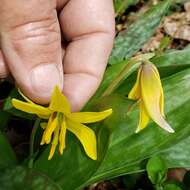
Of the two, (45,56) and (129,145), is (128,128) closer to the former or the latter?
(129,145)

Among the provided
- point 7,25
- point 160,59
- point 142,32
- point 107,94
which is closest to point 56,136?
point 107,94

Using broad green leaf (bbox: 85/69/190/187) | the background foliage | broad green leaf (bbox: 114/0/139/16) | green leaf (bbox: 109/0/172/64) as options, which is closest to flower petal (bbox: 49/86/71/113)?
the background foliage

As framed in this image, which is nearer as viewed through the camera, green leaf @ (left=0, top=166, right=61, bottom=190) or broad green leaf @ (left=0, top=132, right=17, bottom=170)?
green leaf @ (left=0, top=166, right=61, bottom=190)

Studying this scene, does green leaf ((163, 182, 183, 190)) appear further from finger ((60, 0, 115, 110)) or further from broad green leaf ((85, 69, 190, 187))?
finger ((60, 0, 115, 110))

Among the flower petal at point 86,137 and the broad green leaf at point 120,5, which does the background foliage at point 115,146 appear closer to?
the flower petal at point 86,137

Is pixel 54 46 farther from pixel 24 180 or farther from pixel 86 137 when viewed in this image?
pixel 24 180

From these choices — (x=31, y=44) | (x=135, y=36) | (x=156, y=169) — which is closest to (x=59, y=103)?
(x=31, y=44)

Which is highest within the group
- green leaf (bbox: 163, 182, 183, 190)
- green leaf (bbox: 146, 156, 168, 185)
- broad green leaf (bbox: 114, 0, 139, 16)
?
broad green leaf (bbox: 114, 0, 139, 16)
